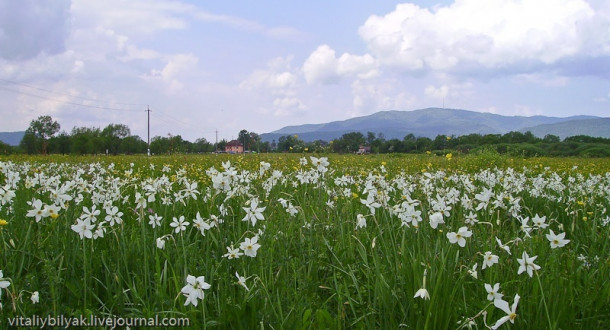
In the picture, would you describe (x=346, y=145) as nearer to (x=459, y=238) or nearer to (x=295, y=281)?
(x=295, y=281)

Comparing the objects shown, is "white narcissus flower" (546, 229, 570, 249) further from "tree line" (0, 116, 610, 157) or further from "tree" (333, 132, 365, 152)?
"tree" (333, 132, 365, 152)

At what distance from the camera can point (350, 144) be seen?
2977cm

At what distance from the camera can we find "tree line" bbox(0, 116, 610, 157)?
28.2 metres

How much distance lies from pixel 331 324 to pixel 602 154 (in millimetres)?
43945

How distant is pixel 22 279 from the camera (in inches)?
105

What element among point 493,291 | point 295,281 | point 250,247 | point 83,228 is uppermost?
point 83,228

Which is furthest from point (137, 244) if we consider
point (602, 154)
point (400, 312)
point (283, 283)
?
point (602, 154)

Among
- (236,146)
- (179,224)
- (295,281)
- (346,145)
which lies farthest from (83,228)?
(236,146)

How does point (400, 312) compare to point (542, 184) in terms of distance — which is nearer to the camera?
point (400, 312)

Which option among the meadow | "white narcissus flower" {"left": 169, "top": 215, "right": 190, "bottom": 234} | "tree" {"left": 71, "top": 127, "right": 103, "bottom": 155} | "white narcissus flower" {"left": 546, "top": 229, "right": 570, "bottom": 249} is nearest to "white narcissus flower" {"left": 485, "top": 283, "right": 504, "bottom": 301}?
the meadow

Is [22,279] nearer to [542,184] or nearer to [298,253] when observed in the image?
[298,253]

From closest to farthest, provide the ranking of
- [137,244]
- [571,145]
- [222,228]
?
[137,244] → [222,228] → [571,145]

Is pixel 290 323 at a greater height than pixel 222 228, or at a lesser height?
lesser

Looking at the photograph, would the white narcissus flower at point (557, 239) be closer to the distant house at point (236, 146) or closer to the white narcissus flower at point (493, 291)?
the white narcissus flower at point (493, 291)
